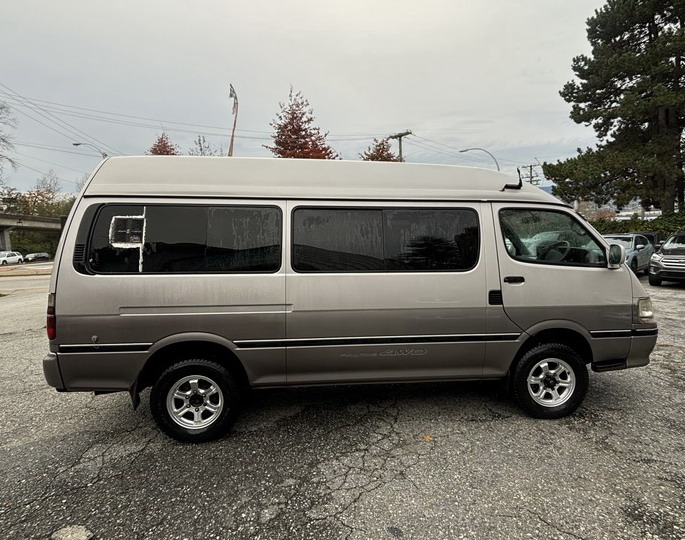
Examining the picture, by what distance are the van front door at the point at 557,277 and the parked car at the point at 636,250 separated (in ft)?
37.0

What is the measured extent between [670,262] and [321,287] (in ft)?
41.5

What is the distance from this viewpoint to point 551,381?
11.5ft

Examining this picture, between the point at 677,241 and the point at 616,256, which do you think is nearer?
the point at 616,256

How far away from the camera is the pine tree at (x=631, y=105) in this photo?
20.6 metres

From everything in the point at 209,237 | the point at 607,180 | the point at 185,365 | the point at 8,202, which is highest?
the point at 8,202

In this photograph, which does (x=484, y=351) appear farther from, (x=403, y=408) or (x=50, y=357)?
(x=50, y=357)

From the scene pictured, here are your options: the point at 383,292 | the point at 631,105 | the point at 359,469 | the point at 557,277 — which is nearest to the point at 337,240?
the point at 383,292

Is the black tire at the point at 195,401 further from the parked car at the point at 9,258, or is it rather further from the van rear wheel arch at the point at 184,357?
the parked car at the point at 9,258

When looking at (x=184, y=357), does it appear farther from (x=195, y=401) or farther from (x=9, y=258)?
(x=9, y=258)

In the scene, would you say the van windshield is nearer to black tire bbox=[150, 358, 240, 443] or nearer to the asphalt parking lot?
the asphalt parking lot

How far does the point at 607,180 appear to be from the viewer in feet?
75.7

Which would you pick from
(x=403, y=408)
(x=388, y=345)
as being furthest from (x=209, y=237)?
(x=403, y=408)

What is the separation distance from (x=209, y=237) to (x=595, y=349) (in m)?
3.51

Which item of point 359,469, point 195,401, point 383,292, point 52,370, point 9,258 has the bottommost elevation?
point 359,469
